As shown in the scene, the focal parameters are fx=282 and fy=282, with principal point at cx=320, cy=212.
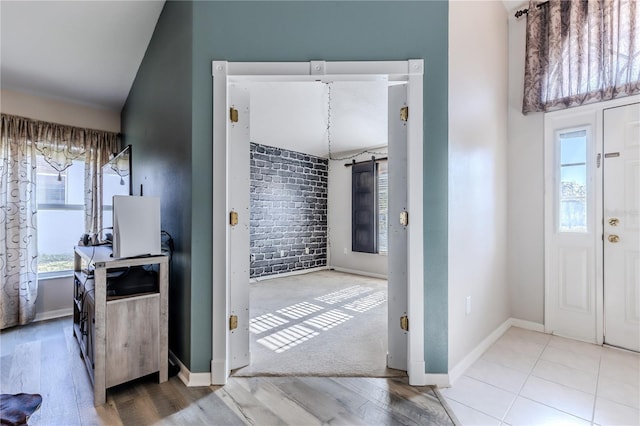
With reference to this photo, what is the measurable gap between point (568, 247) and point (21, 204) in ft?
17.8

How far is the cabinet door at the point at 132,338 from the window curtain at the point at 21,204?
220 centimetres

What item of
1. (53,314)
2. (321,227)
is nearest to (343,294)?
(321,227)

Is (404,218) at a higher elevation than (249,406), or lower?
higher

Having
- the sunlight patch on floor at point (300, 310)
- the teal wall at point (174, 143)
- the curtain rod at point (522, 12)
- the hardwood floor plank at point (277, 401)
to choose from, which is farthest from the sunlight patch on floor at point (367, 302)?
the curtain rod at point (522, 12)

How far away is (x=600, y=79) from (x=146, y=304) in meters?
3.86

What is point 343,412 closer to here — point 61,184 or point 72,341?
point 72,341

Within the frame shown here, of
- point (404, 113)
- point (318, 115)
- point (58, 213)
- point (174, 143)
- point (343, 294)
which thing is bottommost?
point (343, 294)

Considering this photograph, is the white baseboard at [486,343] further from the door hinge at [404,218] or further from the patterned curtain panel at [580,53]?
the patterned curtain panel at [580,53]

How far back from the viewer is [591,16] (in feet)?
7.80

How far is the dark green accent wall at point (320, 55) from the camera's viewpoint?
180cm

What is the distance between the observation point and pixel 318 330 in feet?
8.82

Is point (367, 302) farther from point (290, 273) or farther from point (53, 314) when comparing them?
point (53, 314)

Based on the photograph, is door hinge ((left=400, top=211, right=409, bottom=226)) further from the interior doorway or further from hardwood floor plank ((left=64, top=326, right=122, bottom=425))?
hardwood floor plank ((left=64, top=326, right=122, bottom=425))

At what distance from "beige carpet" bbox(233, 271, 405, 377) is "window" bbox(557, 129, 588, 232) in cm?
196
